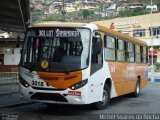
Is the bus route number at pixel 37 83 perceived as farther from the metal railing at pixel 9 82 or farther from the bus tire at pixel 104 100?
the metal railing at pixel 9 82

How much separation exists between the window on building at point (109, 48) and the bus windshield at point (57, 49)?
5.28ft

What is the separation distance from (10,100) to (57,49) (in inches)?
174

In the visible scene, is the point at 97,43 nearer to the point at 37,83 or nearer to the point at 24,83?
the point at 37,83

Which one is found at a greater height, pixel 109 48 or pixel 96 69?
pixel 109 48

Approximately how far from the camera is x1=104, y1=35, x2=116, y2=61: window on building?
14383 millimetres

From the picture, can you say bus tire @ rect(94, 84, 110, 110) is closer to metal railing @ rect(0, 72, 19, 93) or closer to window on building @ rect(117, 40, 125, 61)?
window on building @ rect(117, 40, 125, 61)

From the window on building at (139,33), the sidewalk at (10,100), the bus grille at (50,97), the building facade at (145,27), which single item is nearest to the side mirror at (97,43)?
the bus grille at (50,97)

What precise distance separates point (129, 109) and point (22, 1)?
8.61 m

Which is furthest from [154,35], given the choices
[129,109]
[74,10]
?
[129,109]

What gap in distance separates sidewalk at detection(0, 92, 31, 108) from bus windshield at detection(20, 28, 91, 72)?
2.36 metres

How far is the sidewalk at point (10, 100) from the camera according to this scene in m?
14.8

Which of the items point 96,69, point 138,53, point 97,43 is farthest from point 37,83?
point 138,53

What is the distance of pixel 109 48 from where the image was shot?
14.8 metres

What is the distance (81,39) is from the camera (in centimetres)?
1281
